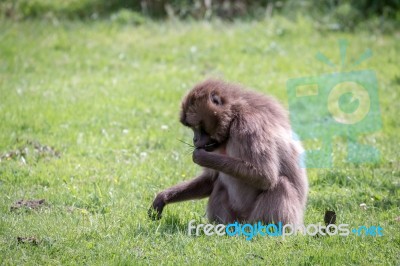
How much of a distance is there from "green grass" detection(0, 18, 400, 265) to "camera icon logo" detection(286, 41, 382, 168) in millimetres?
257

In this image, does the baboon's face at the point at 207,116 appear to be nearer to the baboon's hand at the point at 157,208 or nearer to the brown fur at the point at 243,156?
the brown fur at the point at 243,156

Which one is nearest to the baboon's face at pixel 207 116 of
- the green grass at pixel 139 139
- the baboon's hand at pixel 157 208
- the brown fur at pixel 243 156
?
the brown fur at pixel 243 156

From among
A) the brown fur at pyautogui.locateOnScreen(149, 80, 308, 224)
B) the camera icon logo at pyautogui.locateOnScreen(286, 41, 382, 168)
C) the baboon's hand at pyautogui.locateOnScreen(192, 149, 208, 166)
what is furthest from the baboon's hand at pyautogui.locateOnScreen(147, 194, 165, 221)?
the camera icon logo at pyautogui.locateOnScreen(286, 41, 382, 168)

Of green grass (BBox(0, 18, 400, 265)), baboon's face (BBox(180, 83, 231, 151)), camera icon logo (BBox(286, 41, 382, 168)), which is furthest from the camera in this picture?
camera icon logo (BBox(286, 41, 382, 168))

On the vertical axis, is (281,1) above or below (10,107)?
above

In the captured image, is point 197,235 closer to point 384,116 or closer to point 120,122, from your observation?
point 120,122

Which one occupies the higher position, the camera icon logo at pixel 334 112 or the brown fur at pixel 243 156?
the brown fur at pixel 243 156

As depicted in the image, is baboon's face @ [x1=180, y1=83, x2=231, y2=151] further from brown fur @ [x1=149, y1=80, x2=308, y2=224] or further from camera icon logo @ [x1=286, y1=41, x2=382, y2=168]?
camera icon logo @ [x1=286, y1=41, x2=382, y2=168]

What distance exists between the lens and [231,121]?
696 cm

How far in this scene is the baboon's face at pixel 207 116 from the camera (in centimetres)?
694

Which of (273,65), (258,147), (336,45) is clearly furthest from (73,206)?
(336,45)

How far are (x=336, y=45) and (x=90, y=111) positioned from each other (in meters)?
6.44

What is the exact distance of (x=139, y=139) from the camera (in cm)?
1047

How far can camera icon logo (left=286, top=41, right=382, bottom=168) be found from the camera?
9910mm
